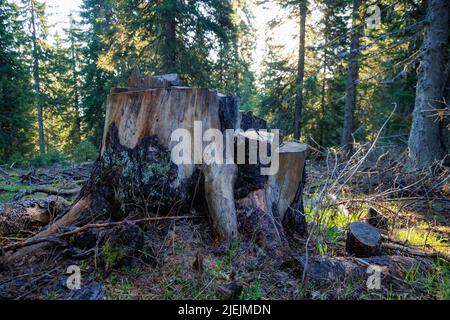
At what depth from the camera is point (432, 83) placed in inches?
286

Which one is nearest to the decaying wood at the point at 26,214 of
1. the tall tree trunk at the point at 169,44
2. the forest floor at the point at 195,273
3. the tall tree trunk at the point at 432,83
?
the forest floor at the point at 195,273

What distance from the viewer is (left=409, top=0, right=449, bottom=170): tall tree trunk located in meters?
7.15

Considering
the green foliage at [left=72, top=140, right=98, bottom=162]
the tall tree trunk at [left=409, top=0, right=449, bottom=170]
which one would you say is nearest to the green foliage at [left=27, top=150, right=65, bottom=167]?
the green foliage at [left=72, top=140, right=98, bottom=162]

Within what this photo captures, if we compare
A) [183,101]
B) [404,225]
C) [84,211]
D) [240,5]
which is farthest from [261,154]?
[240,5]

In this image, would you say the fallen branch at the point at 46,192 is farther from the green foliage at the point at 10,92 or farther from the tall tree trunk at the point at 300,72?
the tall tree trunk at the point at 300,72

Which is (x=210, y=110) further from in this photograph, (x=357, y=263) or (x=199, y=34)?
(x=199, y=34)

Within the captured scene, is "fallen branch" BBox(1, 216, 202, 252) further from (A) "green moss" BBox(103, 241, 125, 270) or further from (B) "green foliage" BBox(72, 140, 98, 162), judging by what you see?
→ (B) "green foliage" BBox(72, 140, 98, 162)

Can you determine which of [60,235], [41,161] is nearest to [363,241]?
[60,235]

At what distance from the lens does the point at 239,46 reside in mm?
14195

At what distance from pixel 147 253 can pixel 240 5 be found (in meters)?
12.3

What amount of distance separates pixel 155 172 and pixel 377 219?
11.0 feet

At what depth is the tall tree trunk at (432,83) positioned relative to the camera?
23.5 feet

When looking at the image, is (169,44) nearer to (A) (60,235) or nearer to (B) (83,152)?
(B) (83,152)

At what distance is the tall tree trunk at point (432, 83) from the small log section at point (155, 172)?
640 centimetres
